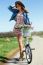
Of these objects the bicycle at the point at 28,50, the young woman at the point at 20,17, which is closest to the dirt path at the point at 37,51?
the bicycle at the point at 28,50

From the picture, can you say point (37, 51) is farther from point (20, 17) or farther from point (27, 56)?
point (20, 17)

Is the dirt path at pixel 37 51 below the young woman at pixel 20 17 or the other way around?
below

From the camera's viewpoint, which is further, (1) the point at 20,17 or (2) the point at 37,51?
(2) the point at 37,51

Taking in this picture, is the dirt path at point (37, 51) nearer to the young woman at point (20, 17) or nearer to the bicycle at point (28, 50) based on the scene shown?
the bicycle at point (28, 50)

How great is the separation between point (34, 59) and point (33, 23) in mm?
494

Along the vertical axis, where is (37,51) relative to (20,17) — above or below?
below

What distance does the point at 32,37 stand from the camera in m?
34.6

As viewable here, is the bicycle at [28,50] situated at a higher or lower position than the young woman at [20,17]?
lower

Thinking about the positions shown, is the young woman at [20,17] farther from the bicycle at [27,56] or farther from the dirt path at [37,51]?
the dirt path at [37,51]

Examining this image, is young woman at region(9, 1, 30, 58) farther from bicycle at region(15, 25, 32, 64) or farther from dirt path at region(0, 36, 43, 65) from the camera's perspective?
dirt path at region(0, 36, 43, 65)

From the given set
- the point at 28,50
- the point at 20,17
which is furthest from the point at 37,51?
the point at 20,17

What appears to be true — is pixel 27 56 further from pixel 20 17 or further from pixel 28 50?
pixel 20 17

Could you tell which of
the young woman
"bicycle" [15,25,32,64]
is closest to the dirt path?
"bicycle" [15,25,32,64]

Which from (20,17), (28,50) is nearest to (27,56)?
(28,50)
